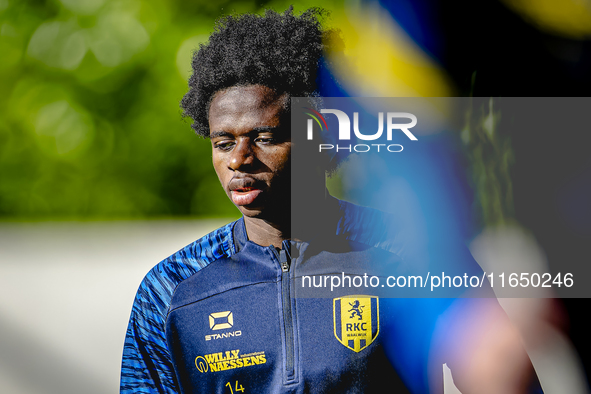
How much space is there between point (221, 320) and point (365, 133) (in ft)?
2.36

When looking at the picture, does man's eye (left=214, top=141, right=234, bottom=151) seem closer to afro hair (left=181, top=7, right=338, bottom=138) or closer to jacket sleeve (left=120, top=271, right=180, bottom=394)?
afro hair (left=181, top=7, right=338, bottom=138)

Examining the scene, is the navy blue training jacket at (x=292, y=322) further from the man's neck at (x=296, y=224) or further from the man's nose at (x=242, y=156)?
the man's nose at (x=242, y=156)

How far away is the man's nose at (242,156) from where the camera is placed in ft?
3.94

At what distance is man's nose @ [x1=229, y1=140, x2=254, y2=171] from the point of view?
120 cm

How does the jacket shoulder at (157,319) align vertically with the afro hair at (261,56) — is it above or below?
below

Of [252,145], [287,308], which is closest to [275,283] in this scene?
[287,308]

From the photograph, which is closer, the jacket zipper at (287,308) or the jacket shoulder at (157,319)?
the jacket zipper at (287,308)

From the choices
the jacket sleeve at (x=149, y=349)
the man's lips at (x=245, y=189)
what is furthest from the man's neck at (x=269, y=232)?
the jacket sleeve at (x=149, y=349)

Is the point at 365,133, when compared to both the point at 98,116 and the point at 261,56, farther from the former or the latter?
the point at 98,116

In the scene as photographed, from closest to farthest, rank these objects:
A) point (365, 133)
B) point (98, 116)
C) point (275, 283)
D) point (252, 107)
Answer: point (252, 107)
point (275, 283)
point (365, 133)
point (98, 116)

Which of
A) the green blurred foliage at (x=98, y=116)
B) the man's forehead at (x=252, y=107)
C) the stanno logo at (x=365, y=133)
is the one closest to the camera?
the man's forehead at (x=252, y=107)

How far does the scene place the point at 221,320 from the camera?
1.31 meters

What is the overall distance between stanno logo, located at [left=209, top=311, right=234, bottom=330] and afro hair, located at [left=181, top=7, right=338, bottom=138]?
0.56 m

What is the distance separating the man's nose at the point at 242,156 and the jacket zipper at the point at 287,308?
0.26 meters
